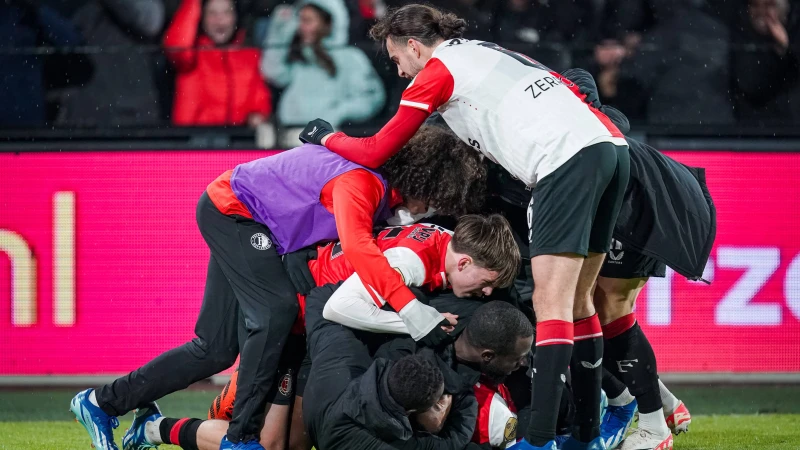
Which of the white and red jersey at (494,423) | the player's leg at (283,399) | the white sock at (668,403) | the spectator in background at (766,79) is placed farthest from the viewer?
the spectator in background at (766,79)

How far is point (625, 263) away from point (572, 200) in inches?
31.3

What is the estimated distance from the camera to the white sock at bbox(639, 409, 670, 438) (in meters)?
3.97

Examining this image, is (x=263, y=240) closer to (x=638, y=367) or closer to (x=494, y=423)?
(x=494, y=423)

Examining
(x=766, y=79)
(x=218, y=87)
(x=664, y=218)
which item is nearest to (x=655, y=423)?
(x=664, y=218)

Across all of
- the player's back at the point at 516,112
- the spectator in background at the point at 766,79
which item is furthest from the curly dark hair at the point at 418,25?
the spectator in background at the point at 766,79

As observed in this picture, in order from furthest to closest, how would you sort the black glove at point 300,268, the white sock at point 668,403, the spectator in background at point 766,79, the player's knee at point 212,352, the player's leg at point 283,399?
the spectator in background at point 766,79, the white sock at point 668,403, the player's knee at point 212,352, the black glove at point 300,268, the player's leg at point 283,399

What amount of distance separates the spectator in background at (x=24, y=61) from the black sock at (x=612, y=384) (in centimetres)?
347

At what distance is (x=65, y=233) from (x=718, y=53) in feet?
12.5

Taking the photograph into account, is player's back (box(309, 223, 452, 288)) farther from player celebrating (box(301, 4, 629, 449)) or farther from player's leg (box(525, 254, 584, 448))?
player's leg (box(525, 254, 584, 448))

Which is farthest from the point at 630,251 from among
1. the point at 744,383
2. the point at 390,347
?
the point at 744,383

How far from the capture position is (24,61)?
5.76m

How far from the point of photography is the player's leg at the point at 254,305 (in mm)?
3711

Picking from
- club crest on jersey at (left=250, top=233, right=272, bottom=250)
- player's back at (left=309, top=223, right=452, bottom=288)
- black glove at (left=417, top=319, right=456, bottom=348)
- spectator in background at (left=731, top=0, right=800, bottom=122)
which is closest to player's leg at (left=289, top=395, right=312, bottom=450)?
player's back at (left=309, top=223, right=452, bottom=288)

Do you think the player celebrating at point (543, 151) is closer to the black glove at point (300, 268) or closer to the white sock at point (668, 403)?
the black glove at point (300, 268)
